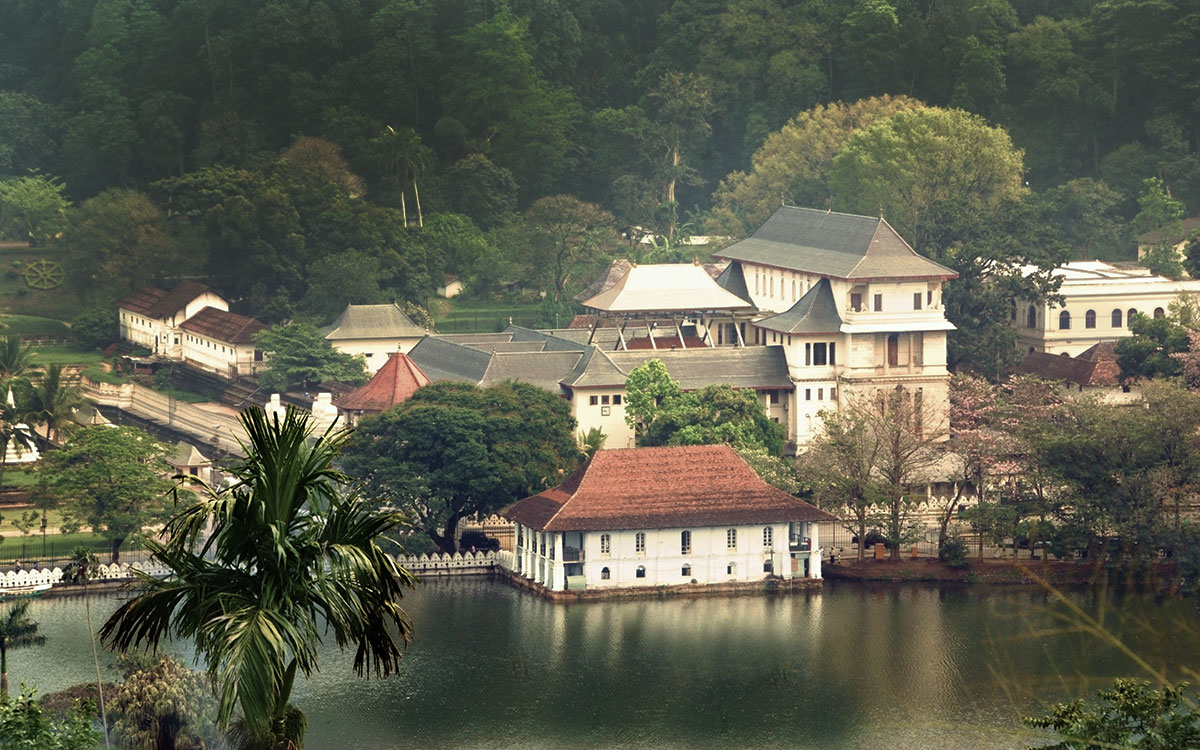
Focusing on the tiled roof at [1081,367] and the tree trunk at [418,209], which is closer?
the tiled roof at [1081,367]

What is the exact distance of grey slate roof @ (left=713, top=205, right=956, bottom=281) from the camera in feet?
241

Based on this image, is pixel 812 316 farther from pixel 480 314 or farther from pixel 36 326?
pixel 36 326

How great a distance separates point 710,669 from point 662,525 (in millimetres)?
8159

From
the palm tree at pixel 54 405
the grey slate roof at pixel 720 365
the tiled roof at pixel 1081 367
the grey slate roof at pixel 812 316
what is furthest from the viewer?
the tiled roof at pixel 1081 367

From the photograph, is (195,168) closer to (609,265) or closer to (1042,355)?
(609,265)

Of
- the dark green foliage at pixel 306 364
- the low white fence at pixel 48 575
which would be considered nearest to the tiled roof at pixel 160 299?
the dark green foliage at pixel 306 364

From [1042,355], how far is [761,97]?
114ft

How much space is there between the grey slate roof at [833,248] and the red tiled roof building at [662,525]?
1474 centimetres

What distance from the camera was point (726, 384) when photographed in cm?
6938

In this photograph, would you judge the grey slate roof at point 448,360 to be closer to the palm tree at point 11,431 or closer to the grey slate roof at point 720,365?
the grey slate roof at point 720,365

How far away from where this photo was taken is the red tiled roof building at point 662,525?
58.3 metres

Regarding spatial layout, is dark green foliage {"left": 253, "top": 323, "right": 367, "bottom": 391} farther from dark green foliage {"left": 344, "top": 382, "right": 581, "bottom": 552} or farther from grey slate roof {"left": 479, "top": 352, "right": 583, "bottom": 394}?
dark green foliage {"left": 344, "top": 382, "right": 581, "bottom": 552}

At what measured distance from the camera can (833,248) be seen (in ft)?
254

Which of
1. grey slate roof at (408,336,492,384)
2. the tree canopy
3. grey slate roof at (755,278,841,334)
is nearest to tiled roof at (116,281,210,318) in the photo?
grey slate roof at (408,336,492,384)
